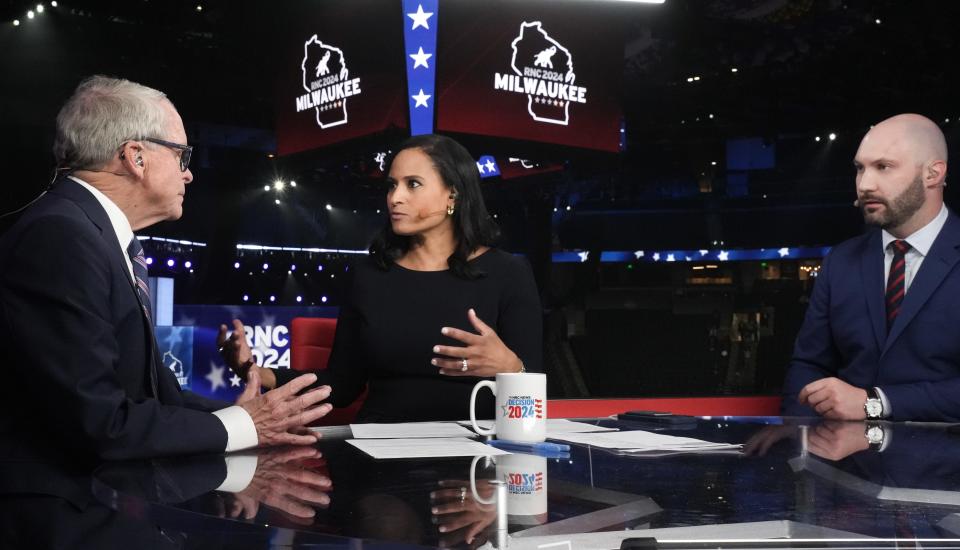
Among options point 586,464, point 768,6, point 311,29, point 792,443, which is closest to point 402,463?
point 586,464

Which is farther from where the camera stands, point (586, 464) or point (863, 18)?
point (863, 18)

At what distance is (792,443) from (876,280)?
1087 mm

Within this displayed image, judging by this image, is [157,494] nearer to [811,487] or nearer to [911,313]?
[811,487]

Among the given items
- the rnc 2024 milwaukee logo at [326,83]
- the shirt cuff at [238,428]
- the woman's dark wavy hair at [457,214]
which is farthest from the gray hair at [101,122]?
the rnc 2024 milwaukee logo at [326,83]

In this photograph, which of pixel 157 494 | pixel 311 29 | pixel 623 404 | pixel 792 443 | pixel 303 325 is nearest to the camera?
pixel 157 494

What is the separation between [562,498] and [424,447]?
432 mm

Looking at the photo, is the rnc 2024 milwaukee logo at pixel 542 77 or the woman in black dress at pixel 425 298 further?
the rnc 2024 milwaukee logo at pixel 542 77

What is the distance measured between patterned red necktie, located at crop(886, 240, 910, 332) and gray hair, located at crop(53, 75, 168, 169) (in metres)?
1.91

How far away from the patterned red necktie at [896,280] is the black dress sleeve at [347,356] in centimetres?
145

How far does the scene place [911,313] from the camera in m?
2.22

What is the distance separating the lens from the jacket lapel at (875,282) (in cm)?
228

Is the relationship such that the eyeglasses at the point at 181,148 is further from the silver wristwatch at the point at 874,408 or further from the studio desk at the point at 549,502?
the silver wristwatch at the point at 874,408

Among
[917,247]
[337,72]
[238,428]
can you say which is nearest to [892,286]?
[917,247]

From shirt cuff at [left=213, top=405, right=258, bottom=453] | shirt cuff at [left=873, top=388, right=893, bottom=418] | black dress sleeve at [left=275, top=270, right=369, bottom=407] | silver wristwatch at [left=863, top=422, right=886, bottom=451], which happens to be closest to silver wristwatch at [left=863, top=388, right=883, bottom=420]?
shirt cuff at [left=873, top=388, right=893, bottom=418]
